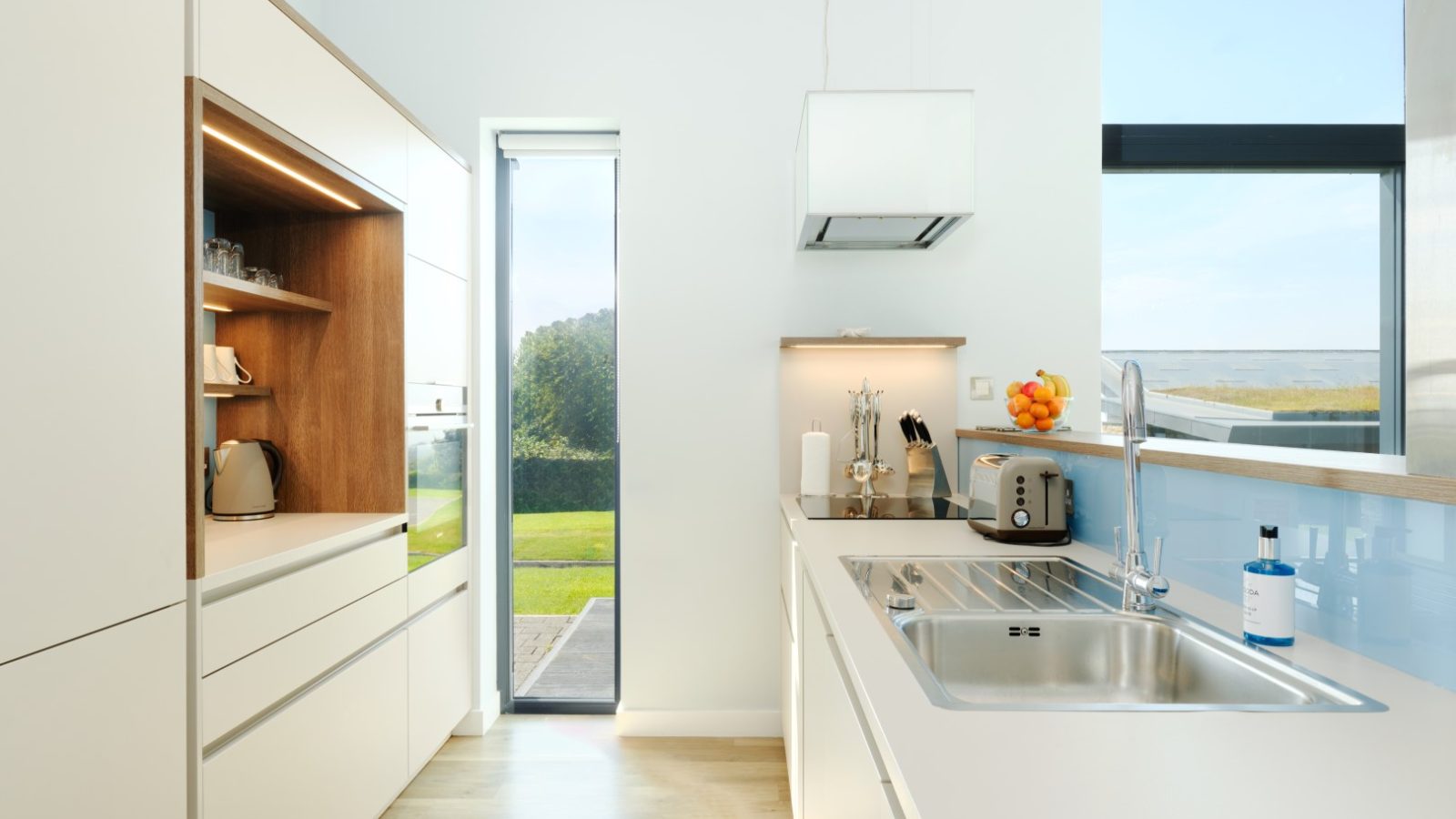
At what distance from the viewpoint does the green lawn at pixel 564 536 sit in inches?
122

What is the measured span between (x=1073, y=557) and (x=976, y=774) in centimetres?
116

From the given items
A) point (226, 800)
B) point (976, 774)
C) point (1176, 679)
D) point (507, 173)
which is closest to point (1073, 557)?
point (1176, 679)

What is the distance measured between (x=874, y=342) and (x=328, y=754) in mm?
2084

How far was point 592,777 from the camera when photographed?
2.54 meters

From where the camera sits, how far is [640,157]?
2873 millimetres

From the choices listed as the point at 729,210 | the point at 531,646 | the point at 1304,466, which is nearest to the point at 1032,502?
the point at 1304,466

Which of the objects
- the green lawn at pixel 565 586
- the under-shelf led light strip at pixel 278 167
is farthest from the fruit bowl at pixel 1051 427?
the under-shelf led light strip at pixel 278 167

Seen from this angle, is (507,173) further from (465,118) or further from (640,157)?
(640,157)

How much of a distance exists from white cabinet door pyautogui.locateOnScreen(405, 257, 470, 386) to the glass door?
0.33m

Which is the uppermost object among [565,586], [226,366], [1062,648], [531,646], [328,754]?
[226,366]

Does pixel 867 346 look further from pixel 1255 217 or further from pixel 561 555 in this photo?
pixel 1255 217

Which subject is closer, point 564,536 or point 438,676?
point 438,676

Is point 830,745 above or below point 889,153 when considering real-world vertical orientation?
below

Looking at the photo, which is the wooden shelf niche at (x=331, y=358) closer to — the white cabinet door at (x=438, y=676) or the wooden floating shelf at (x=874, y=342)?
the white cabinet door at (x=438, y=676)
